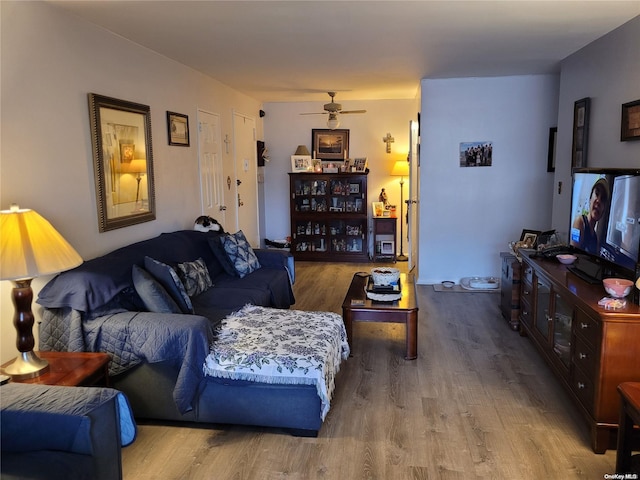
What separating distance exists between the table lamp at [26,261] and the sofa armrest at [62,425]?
0.52m

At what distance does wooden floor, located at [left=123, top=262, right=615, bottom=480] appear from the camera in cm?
237

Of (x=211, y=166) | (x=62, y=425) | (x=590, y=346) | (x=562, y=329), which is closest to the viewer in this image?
(x=62, y=425)

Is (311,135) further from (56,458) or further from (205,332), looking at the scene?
(56,458)

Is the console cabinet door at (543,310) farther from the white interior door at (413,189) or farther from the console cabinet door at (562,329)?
the white interior door at (413,189)

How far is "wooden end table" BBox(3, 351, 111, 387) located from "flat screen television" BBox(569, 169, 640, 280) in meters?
2.79

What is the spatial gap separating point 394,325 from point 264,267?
1.34 m

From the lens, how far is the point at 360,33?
3.47m

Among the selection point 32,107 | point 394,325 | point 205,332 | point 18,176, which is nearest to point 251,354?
point 205,332

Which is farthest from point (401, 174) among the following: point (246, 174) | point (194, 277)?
point (194, 277)

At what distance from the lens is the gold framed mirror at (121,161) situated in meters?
3.28

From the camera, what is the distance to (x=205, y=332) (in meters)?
2.64

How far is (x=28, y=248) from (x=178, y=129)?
2463mm

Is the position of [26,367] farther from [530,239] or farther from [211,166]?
[530,239]

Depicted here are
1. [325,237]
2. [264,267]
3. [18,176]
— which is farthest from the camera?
[325,237]
